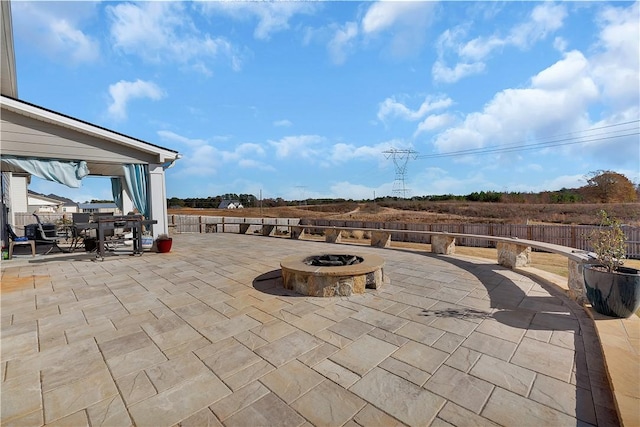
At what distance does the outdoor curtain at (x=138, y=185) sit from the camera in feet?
24.1

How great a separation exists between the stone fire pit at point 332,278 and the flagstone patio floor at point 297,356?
0.43ft

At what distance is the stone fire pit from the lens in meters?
3.87

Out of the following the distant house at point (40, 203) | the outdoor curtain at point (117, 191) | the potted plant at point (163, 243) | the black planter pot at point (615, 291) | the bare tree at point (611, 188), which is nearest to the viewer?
the black planter pot at point (615, 291)

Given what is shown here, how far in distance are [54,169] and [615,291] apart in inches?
380

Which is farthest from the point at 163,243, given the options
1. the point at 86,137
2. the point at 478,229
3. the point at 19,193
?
the point at 478,229

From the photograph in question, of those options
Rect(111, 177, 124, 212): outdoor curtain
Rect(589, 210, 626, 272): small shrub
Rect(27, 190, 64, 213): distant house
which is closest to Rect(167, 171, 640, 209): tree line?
Rect(27, 190, 64, 213): distant house

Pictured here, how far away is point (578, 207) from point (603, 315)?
28.4 m

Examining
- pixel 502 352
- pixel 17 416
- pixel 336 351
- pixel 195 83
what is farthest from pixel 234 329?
pixel 195 83

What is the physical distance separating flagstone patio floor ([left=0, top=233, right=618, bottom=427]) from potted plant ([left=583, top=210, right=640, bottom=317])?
268 mm

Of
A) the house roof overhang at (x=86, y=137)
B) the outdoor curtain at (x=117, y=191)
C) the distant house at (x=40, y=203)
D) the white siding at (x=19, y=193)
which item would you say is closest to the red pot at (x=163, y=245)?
the house roof overhang at (x=86, y=137)

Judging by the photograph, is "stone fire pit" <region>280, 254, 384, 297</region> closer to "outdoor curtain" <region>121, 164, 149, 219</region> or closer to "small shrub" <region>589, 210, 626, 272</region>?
"small shrub" <region>589, 210, 626, 272</region>

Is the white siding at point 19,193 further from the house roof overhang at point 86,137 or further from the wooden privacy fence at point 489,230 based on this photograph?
the house roof overhang at point 86,137

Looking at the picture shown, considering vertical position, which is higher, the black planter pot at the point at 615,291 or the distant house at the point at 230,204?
the distant house at the point at 230,204

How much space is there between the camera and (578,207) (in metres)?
24.0
